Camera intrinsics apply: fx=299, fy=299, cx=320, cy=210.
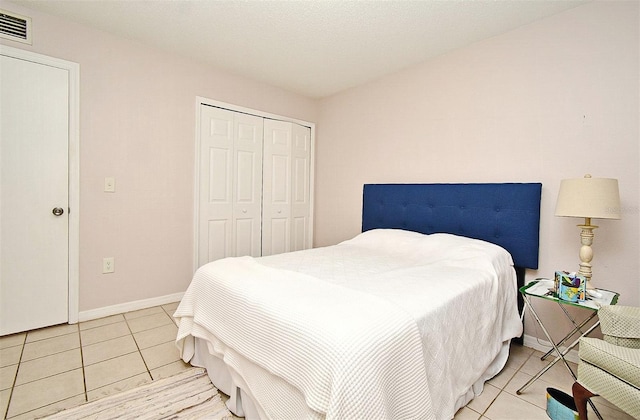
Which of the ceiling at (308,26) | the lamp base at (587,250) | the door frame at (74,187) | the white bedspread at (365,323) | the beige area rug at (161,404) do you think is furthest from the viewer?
the door frame at (74,187)

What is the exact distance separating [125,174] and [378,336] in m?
2.60

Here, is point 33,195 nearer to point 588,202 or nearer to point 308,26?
point 308,26

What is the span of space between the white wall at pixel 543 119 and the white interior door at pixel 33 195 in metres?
2.85

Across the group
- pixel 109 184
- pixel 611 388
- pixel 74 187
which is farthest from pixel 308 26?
pixel 611 388

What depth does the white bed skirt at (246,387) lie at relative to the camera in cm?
111

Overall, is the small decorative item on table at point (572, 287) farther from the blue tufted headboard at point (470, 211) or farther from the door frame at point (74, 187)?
the door frame at point (74, 187)

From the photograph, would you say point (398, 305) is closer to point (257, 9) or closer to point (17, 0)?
point (257, 9)

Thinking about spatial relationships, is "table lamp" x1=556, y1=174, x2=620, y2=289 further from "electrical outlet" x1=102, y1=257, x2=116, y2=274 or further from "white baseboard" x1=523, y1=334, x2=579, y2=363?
"electrical outlet" x1=102, y1=257, x2=116, y2=274

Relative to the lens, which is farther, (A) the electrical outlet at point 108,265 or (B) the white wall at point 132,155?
(A) the electrical outlet at point 108,265

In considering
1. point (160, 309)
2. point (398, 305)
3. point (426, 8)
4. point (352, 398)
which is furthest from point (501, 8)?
point (160, 309)

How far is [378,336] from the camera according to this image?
3.48 feet

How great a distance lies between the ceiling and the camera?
2055 millimetres

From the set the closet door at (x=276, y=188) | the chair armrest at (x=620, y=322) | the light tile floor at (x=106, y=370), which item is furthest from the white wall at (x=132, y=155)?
the chair armrest at (x=620, y=322)

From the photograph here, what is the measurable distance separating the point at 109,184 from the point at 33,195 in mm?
482
